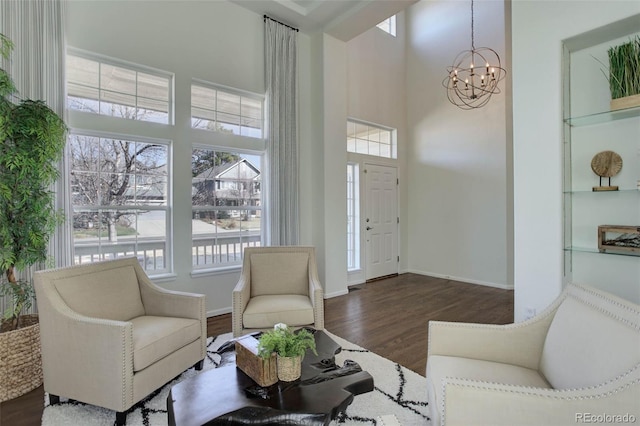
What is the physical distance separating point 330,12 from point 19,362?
4771 millimetres

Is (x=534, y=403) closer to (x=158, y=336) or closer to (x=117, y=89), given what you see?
(x=158, y=336)

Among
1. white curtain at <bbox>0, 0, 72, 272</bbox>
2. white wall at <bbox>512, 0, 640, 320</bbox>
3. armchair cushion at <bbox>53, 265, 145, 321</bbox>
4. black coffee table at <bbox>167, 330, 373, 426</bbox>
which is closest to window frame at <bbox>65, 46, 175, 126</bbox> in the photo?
white curtain at <bbox>0, 0, 72, 272</bbox>

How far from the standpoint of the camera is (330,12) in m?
4.26

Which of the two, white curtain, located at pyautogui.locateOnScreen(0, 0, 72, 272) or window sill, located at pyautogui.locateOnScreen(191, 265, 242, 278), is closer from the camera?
white curtain, located at pyautogui.locateOnScreen(0, 0, 72, 272)

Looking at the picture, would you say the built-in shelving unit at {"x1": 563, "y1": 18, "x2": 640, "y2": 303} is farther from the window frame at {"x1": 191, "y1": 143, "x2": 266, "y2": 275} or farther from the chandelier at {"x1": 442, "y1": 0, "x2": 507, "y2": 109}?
the window frame at {"x1": 191, "y1": 143, "x2": 266, "y2": 275}

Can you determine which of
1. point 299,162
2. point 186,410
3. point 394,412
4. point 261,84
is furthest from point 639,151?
point 261,84

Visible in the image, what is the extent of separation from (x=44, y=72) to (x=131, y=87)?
743 mm

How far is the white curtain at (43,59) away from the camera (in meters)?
2.70

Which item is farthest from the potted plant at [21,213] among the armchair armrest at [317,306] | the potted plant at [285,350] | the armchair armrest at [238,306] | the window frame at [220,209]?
the armchair armrest at [317,306]

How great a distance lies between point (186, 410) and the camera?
138cm

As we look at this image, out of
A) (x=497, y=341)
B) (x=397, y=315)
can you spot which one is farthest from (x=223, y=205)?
(x=497, y=341)

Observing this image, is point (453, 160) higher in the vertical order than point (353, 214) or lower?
higher

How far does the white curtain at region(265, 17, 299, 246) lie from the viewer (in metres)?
4.28

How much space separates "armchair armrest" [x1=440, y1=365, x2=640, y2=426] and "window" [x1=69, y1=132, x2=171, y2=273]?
3318 millimetres
